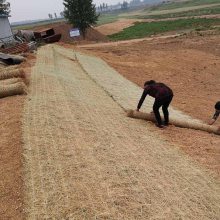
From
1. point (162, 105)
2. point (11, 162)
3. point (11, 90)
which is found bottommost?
point (162, 105)

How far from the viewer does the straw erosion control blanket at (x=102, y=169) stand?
716 cm

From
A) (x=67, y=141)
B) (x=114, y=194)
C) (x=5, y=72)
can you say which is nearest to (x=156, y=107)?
(x=67, y=141)

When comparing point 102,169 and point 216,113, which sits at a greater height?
point 102,169

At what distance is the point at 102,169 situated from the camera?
8539mm

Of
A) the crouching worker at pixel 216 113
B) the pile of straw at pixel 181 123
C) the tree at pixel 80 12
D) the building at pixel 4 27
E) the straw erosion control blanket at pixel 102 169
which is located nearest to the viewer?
the straw erosion control blanket at pixel 102 169

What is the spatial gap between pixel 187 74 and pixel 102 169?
1875 cm

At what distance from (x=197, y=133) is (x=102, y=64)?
56.0 ft

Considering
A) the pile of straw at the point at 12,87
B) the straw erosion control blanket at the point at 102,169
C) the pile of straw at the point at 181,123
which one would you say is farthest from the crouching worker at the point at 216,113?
the pile of straw at the point at 12,87

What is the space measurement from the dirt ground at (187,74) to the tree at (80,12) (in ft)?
65.8

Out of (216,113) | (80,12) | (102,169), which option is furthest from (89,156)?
(80,12)

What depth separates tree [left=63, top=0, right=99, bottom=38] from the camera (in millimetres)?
58312

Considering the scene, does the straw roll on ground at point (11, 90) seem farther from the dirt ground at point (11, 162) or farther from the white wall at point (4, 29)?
the white wall at point (4, 29)

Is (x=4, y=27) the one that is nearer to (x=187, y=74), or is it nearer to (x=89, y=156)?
(x=187, y=74)

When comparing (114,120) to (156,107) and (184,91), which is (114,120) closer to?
(156,107)
